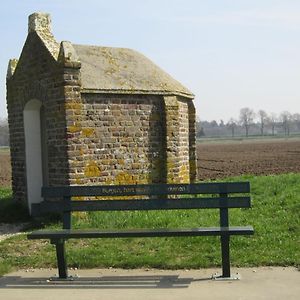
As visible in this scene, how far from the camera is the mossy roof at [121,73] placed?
986 cm

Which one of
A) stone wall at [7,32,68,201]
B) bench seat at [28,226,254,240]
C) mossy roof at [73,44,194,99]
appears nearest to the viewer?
bench seat at [28,226,254,240]

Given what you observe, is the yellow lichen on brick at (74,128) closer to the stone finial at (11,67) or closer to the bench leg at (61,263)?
the stone finial at (11,67)

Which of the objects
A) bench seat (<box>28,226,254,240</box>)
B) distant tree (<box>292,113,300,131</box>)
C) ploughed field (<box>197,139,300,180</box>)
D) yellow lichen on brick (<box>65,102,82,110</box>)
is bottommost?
ploughed field (<box>197,139,300,180</box>)

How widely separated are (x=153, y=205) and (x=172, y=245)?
1370 millimetres

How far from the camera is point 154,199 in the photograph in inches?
231

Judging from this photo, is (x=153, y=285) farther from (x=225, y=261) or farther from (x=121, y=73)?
(x=121, y=73)

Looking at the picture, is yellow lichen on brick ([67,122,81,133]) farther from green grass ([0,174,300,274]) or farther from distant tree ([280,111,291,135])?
distant tree ([280,111,291,135])

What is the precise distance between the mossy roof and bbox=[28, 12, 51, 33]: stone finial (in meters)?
0.91

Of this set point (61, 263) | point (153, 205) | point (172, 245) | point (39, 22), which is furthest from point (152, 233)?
point (39, 22)

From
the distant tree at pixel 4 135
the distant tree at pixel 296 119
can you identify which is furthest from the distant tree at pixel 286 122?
the distant tree at pixel 4 135

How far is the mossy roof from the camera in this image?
9859 millimetres

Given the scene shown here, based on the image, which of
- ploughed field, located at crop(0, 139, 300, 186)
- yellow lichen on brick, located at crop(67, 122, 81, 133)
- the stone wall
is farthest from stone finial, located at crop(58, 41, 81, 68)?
ploughed field, located at crop(0, 139, 300, 186)

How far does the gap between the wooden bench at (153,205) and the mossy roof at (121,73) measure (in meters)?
3.88

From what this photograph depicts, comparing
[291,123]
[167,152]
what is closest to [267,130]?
[291,123]
